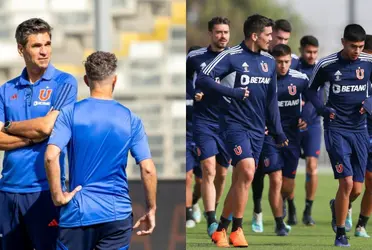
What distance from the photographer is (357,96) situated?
7.76 metres

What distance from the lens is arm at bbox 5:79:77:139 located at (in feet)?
16.5

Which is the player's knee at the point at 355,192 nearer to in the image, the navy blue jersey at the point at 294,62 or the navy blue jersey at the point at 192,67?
the navy blue jersey at the point at 294,62

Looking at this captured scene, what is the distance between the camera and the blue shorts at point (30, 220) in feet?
17.0

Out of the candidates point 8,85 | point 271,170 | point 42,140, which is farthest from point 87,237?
point 271,170

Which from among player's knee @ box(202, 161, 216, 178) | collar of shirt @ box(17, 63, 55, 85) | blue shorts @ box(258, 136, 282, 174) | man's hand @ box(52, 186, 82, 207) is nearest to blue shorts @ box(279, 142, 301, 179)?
blue shorts @ box(258, 136, 282, 174)

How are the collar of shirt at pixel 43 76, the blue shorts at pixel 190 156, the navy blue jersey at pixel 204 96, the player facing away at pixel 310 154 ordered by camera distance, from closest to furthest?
the collar of shirt at pixel 43 76, the navy blue jersey at pixel 204 96, the blue shorts at pixel 190 156, the player facing away at pixel 310 154

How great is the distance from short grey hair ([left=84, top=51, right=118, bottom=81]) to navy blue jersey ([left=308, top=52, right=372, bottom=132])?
11.1 feet

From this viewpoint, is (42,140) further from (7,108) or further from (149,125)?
(149,125)

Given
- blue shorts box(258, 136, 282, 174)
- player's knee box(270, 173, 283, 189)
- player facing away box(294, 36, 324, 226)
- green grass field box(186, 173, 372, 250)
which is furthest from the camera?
player facing away box(294, 36, 324, 226)

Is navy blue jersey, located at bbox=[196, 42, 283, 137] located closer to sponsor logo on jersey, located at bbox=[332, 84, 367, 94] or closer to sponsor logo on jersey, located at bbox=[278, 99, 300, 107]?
sponsor logo on jersey, located at bbox=[332, 84, 367, 94]

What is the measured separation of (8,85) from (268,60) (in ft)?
9.24

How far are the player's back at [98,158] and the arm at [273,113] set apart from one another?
3.09m

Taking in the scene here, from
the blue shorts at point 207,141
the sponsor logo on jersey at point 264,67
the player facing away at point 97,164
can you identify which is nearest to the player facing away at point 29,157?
the player facing away at point 97,164

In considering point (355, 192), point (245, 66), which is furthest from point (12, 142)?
point (355, 192)
